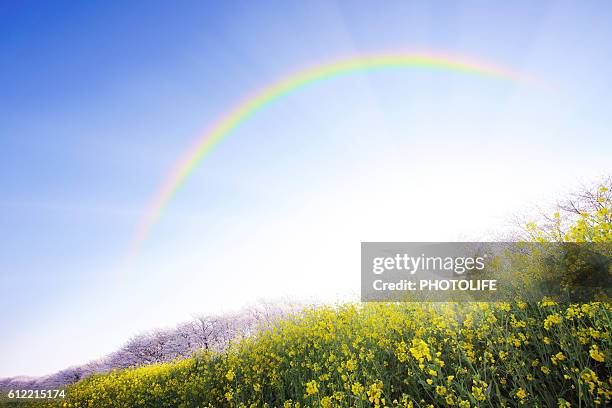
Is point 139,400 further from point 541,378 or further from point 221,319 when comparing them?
point 221,319

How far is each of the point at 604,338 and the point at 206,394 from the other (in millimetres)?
7906

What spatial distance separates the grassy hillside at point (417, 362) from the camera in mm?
3436

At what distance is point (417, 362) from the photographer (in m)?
4.96

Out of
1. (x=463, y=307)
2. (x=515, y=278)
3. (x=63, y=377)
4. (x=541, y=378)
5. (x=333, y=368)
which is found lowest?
(x=63, y=377)

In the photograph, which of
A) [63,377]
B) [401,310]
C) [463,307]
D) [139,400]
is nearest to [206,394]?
[139,400]

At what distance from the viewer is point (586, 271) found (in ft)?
15.0

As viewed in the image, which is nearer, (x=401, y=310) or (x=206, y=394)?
(x=401, y=310)

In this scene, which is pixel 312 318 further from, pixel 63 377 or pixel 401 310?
pixel 63 377

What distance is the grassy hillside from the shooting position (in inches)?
135

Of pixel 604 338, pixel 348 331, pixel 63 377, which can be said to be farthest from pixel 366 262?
pixel 63 377

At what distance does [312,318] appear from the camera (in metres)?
8.47

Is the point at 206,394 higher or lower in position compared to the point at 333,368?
lower

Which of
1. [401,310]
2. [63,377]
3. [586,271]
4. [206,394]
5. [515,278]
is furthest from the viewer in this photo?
[63,377]

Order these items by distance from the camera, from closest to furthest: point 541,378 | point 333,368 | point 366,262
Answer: point 541,378 → point 333,368 → point 366,262
